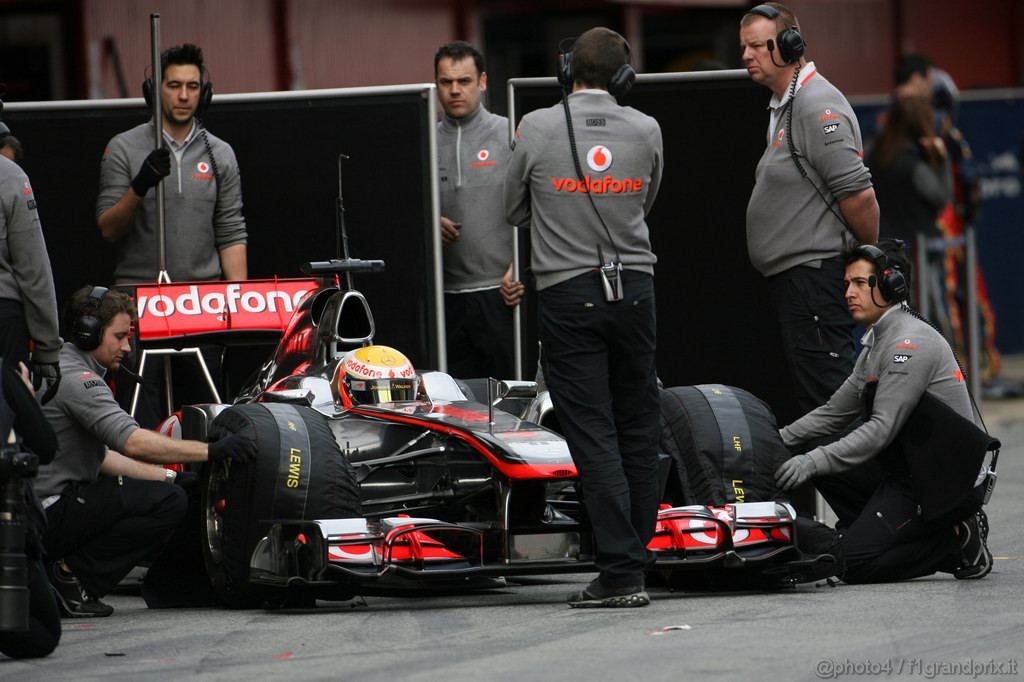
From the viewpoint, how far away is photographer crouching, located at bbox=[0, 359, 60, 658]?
21.6 feet

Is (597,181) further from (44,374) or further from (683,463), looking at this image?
(44,374)

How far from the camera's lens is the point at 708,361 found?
10938 mm

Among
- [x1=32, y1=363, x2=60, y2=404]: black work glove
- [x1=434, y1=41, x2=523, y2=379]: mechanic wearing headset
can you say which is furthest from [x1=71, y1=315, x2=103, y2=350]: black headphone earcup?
[x1=434, y1=41, x2=523, y2=379]: mechanic wearing headset

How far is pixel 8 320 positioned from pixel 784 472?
336cm

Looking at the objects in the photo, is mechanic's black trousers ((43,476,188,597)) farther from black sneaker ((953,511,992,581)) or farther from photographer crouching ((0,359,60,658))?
black sneaker ((953,511,992,581))

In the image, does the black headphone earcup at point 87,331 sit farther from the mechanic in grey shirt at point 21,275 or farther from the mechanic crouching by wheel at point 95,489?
the mechanic in grey shirt at point 21,275

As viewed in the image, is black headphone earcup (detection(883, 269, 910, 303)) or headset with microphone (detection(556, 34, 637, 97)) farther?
black headphone earcup (detection(883, 269, 910, 303))

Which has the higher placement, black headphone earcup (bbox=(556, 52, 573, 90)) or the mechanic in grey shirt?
black headphone earcup (bbox=(556, 52, 573, 90))

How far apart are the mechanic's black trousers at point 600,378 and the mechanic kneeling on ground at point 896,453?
972 millimetres

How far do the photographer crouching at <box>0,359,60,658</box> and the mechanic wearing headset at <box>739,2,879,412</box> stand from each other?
11.5ft

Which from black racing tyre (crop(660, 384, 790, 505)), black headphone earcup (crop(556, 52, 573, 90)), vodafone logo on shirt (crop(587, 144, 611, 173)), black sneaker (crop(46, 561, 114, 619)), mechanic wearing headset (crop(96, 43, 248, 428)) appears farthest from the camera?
mechanic wearing headset (crop(96, 43, 248, 428))

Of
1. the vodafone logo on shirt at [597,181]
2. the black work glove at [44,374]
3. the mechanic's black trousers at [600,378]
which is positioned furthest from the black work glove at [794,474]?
the black work glove at [44,374]

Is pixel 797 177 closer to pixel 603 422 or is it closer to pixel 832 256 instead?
pixel 832 256

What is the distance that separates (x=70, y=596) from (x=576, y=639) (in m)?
2.34
